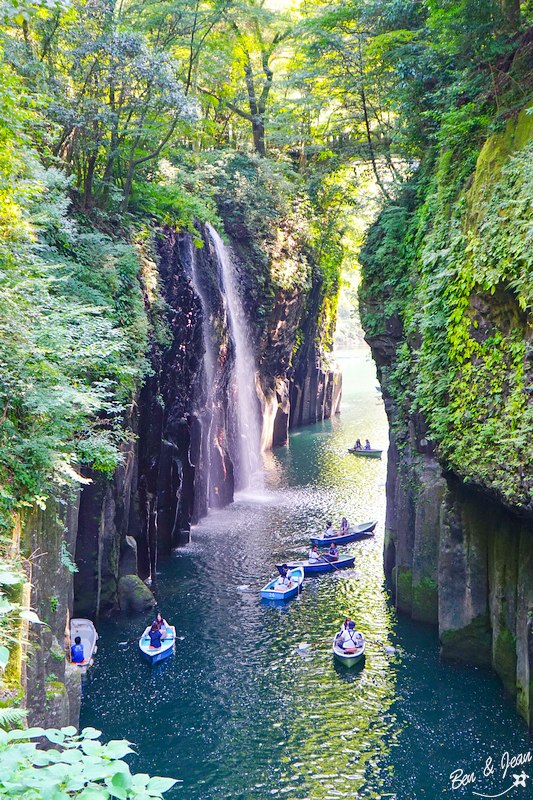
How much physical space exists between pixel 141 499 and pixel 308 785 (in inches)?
464

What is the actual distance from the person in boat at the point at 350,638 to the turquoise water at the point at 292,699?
22.7 inches

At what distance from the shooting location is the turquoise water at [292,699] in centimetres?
1152

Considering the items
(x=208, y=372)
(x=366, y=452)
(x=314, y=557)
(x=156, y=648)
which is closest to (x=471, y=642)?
(x=314, y=557)

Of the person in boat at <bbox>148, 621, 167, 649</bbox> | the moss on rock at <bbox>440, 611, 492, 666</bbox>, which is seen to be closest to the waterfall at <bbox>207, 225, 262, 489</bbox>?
the person in boat at <bbox>148, 621, 167, 649</bbox>

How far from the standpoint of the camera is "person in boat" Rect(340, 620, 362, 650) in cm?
1524

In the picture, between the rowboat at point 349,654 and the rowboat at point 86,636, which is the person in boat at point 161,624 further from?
the rowboat at point 349,654

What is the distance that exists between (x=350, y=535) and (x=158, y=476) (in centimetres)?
826

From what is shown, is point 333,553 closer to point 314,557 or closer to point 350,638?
point 314,557

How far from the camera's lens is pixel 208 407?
93.7 feet

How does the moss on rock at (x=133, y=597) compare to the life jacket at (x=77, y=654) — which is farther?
the moss on rock at (x=133, y=597)

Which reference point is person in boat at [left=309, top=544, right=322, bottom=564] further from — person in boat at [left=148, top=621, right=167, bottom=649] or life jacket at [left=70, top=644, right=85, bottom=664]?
life jacket at [left=70, top=644, right=85, bottom=664]

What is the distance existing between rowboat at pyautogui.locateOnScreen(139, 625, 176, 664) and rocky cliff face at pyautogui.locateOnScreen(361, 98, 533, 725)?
7.11 m

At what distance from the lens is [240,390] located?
35.1 meters

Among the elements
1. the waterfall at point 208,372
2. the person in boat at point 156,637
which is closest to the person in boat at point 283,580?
the person in boat at point 156,637
